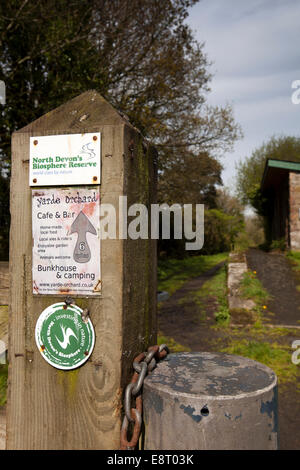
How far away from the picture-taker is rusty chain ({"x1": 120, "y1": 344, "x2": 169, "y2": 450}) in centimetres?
150

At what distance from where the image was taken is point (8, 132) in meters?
8.22

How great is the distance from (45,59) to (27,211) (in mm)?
8065

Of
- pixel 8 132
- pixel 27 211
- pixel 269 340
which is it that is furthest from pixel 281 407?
pixel 8 132

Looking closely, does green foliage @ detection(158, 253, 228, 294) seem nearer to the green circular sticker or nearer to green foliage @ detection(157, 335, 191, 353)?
green foliage @ detection(157, 335, 191, 353)

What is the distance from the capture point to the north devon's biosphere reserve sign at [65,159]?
5.43 feet

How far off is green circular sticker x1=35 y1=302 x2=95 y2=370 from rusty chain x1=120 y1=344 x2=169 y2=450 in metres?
0.23

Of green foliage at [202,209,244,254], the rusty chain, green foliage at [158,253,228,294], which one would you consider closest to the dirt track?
green foliage at [158,253,228,294]

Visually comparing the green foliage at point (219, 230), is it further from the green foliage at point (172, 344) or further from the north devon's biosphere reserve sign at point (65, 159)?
the north devon's biosphere reserve sign at point (65, 159)

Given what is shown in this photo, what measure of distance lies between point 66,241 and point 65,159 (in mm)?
369

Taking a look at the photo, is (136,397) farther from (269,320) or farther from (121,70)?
(121,70)

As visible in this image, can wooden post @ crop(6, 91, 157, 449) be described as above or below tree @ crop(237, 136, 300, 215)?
below

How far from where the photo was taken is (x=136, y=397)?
1.61 metres

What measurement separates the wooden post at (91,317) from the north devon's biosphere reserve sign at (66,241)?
0.03 meters

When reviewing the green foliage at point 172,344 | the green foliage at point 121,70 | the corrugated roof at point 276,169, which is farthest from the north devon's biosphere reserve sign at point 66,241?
the corrugated roof at point 276,169
